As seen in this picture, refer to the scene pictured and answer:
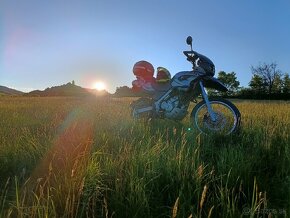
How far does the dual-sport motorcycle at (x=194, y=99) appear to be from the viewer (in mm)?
6747

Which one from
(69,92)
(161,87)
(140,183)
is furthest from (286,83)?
(140,183)

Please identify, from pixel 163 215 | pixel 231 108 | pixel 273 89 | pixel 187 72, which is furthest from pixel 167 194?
pixel 273 89

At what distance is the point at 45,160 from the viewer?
394 centimetres

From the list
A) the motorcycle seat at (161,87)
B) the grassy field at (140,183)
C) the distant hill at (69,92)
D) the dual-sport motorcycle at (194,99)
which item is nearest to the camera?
the grassy field at (140,183)

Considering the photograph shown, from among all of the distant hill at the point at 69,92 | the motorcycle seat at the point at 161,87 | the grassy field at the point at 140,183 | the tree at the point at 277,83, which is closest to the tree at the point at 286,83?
the tree at the point at 277,83

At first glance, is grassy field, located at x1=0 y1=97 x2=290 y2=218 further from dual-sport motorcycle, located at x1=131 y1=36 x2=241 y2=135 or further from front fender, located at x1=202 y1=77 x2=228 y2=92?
front fender, located at x1=202 y1=77 x2=228 y2=92

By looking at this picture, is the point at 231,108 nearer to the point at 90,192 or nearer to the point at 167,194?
the point at 167,194

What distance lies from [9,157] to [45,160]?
0.58m

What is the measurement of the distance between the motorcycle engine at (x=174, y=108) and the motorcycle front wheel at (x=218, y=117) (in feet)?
1.52

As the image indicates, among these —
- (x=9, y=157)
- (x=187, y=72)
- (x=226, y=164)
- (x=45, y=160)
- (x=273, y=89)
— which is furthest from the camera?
(x=273, y=89)

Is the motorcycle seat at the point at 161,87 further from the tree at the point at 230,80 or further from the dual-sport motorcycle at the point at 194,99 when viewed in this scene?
the tree at the point at 230,80

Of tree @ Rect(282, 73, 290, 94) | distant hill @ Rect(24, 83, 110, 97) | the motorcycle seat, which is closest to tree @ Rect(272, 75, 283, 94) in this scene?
tree @ Rect(282, 73, 290, 94)

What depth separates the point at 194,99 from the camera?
296 inches

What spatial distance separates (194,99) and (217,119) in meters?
0.94
